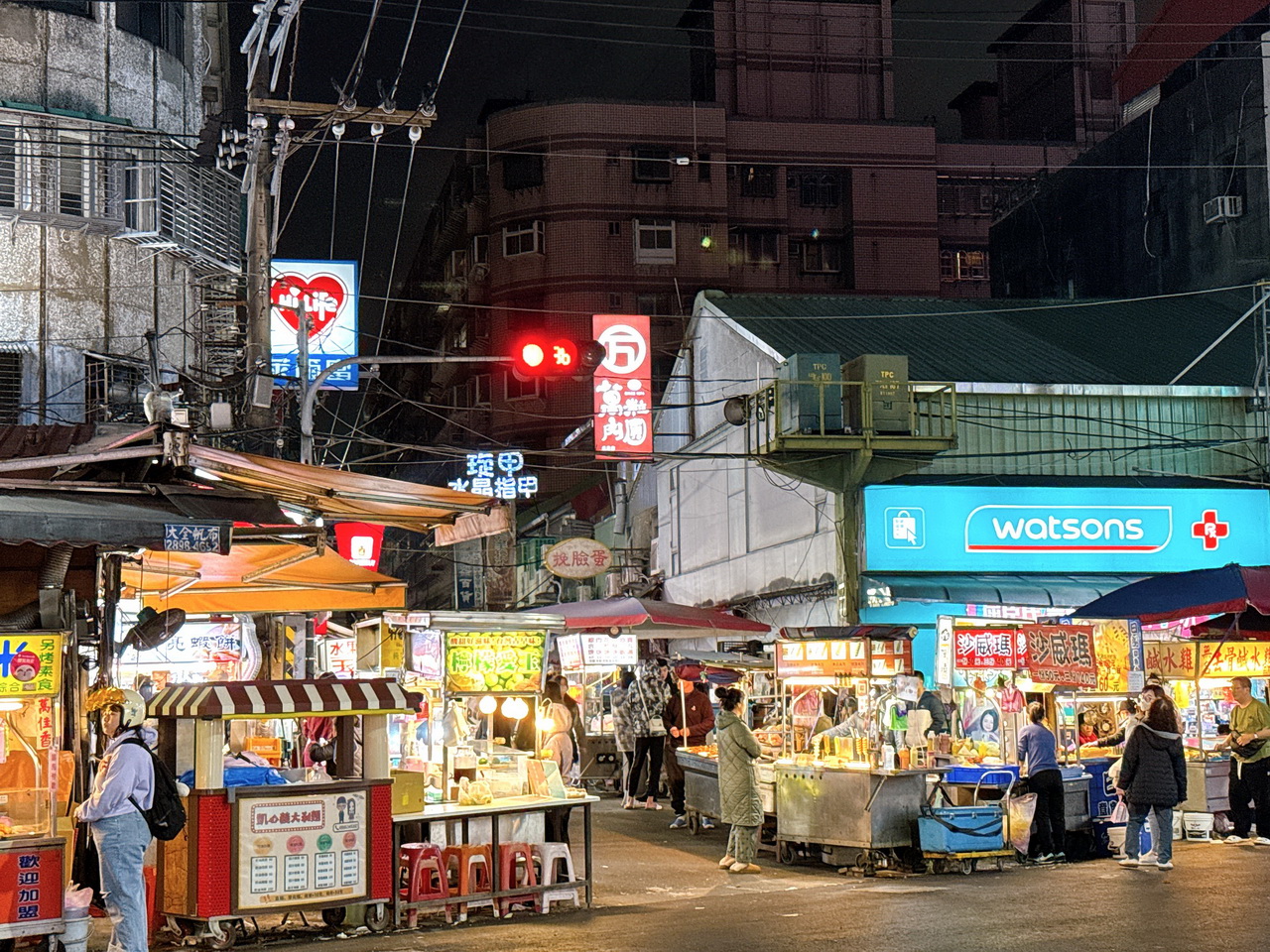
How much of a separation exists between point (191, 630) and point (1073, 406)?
17221mm

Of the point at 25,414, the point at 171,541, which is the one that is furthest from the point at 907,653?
the point at 25,414

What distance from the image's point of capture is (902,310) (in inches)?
1302

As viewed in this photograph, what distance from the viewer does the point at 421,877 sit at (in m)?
12.6

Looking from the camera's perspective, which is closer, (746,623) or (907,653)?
(907,653)

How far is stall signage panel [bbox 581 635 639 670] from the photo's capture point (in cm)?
2512

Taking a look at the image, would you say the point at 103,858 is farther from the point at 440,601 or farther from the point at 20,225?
the point at 440,601

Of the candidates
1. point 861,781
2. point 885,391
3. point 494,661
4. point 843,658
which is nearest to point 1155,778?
point 861,781

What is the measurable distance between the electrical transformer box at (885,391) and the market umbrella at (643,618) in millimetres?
4185

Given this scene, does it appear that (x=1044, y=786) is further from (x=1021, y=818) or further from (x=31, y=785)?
(x=31, y=785)

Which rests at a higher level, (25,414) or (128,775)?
(25,414)

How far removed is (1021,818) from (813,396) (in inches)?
458

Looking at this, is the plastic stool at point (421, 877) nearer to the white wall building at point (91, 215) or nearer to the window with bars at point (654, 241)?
the white wall building at point (91, 215)

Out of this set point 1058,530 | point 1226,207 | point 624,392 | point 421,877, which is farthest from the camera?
point 1226,207

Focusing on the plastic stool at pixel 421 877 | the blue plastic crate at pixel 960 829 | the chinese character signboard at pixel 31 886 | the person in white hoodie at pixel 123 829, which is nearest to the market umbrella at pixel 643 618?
the blue plastic crate at pixel 960 829
